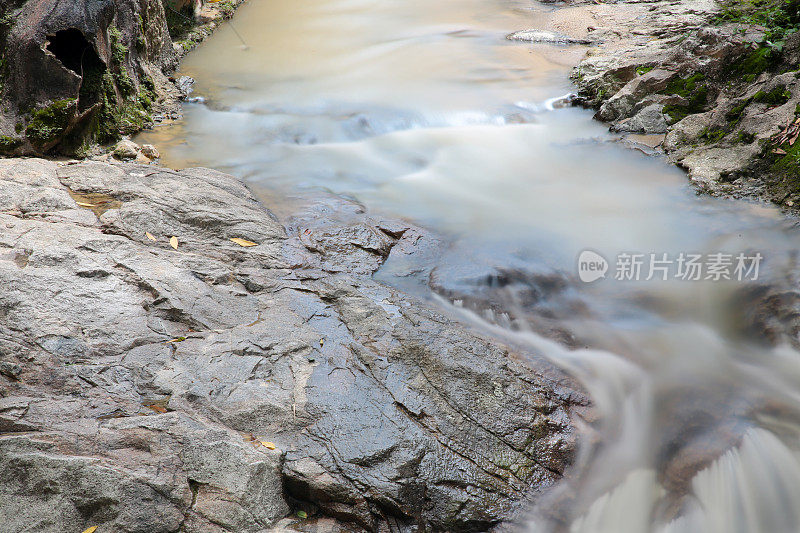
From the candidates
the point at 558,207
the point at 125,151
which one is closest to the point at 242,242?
the point at 125,151

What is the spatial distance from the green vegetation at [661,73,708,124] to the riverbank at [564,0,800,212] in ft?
0.04

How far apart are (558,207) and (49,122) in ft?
19.7

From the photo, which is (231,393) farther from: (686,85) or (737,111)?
(686,85)

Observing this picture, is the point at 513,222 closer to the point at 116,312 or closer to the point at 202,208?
the point at 202,208

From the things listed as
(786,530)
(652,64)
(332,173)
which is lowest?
(786,530)

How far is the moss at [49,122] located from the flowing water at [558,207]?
1.25 m

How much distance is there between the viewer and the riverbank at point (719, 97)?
5828 mm

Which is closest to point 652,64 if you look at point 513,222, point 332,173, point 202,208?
point 513,222

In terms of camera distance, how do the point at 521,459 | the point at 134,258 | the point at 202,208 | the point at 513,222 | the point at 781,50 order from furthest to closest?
the point at 781,50, the point at 513,222, the point at 202,208, the point at 134,258, the point at 521,459

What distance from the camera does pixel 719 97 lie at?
7207mm

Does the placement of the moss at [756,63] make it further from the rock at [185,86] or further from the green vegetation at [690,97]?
the rock at [185,86]

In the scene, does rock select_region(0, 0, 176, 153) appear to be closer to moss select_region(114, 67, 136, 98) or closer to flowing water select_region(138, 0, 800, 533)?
moss select_region(114, 67, 136, 98)

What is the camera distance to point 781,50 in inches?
267

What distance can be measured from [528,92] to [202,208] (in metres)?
6.52
